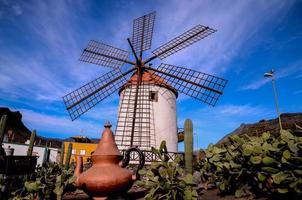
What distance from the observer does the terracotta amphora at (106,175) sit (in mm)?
2576

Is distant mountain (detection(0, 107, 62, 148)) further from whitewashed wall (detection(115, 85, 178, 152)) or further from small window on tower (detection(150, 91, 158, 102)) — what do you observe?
small window on tower (detection(150, 91, 158, 102))

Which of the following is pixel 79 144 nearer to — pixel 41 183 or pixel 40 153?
pixel 40 153

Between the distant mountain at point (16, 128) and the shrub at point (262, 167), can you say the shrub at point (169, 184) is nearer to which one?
the shrub at point (262, 167)

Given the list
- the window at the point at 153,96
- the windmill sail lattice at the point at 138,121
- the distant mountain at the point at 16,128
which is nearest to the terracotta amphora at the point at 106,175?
the windmill sail lattice at the point at 138,121

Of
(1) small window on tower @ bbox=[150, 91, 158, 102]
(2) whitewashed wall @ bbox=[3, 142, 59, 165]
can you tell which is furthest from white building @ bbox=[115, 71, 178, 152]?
(2) whitewashed wall @ bbox=[3, 142, 59, 165]

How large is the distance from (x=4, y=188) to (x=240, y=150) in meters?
4.64

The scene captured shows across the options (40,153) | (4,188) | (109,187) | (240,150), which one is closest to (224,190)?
(240,150)

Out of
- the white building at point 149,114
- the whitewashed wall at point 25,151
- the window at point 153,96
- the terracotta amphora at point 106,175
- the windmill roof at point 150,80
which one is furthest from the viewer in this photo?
the whitewashed wall at point 25,151

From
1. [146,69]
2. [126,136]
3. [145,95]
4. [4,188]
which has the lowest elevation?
[4,188]

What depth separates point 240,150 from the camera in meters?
3.43

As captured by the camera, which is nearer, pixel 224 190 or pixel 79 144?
pixel 224 190

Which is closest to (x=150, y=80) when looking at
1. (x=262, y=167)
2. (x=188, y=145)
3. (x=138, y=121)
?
(x=138, y=121)

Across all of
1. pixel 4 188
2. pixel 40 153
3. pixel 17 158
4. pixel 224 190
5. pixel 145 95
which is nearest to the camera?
pixel 224 190

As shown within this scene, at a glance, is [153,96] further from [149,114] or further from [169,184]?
[169,184]
